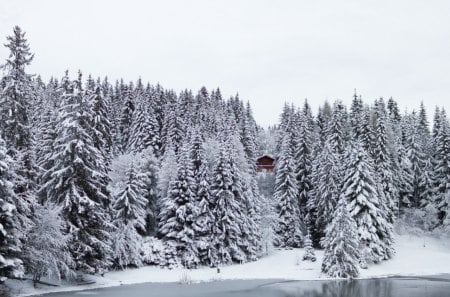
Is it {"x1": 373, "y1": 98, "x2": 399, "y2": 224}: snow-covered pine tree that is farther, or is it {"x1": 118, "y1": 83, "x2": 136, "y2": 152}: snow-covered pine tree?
{"x1": 118, "y1": 83, "x2": 136, "y2": 152}: snow-covered pine tree

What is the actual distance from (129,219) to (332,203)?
90.3ft

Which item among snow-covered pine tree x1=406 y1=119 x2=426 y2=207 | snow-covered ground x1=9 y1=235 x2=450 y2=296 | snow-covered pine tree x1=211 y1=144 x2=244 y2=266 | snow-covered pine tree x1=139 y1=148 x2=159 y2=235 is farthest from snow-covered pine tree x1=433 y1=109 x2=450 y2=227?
snow-covered pine tree x1=139 y1=148 x2=159 y2=235

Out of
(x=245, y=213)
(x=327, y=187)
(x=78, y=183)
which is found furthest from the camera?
(x=327, y=187)

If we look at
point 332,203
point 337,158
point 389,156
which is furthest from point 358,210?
point 389,156

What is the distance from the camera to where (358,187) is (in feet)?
191

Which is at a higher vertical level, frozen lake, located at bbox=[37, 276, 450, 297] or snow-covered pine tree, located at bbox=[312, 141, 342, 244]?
snow-covered pine tree, located at bbox=[312, 141, 342, 244]

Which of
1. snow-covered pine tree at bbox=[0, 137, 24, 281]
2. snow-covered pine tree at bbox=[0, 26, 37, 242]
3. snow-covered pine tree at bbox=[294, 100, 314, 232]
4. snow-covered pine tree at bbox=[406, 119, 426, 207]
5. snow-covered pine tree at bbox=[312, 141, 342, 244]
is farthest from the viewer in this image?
snow-covered pine tree at bbox=[406, 119, 426, 207]

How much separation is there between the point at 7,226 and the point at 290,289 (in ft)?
81.4

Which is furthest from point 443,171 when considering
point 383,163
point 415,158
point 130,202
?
point 130,202

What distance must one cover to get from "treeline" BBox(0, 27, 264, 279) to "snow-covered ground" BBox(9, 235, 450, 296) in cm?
155

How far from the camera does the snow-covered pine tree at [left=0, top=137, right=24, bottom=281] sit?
30609 millimetres

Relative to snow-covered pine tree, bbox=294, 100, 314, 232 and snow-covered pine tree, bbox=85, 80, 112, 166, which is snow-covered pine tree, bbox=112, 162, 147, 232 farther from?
snow-covered pine tree, bbox=294, 100, 314, 232

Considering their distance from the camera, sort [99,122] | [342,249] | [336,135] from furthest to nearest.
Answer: [336,135]
[99,122]
[342,249]

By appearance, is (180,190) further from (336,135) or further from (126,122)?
(126,122)
